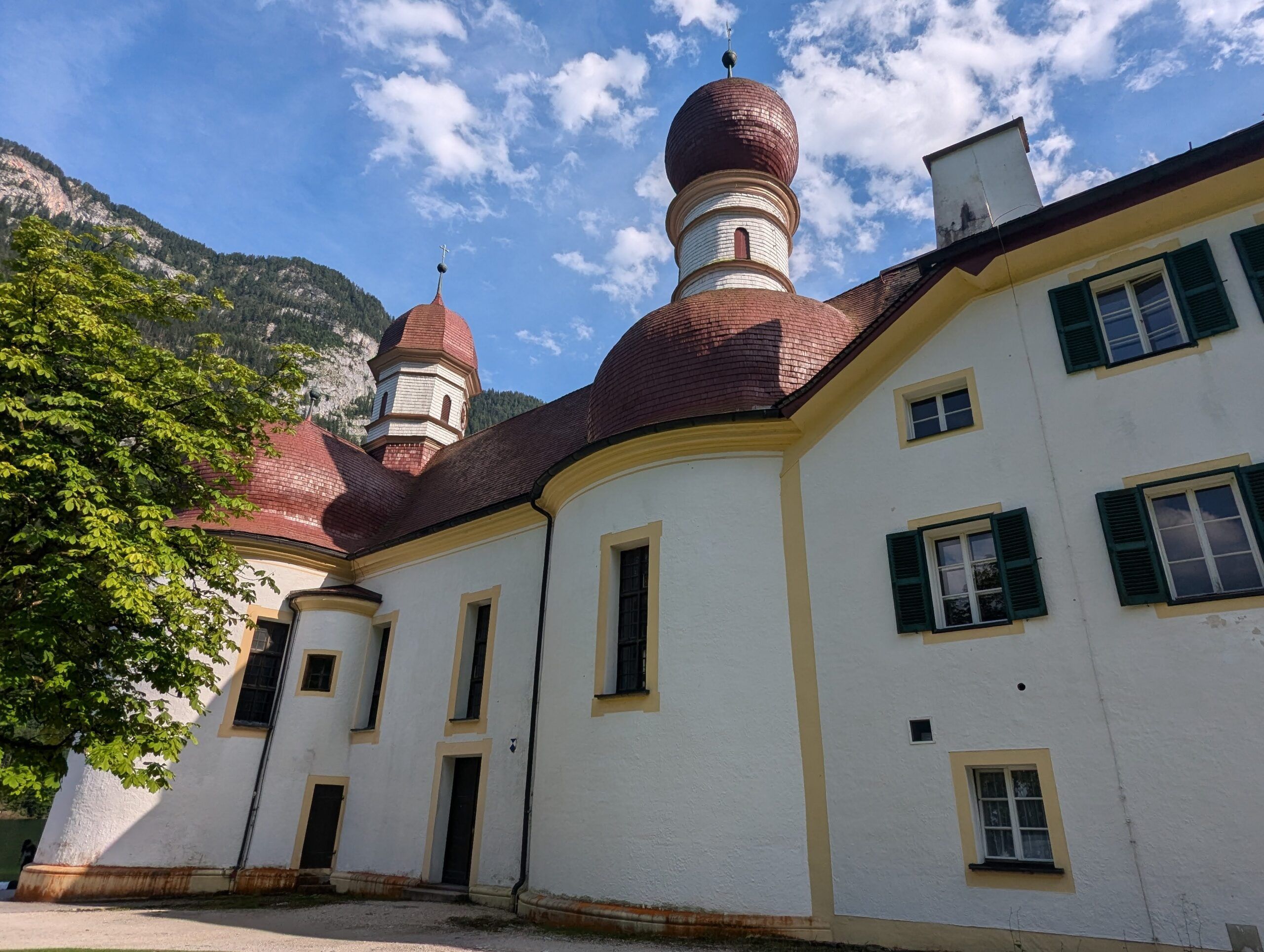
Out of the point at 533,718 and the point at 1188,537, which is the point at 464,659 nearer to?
the point at 533,718

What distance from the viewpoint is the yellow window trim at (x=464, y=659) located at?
13.3 meters

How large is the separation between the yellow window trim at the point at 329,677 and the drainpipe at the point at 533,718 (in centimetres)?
541

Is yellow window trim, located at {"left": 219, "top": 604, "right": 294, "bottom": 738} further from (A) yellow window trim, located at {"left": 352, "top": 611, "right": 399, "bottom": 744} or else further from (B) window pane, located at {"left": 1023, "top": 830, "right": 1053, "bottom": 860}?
(B) window pane, located at {"left": 1023, "top": 830, "right": 1053, "bottom": 860}

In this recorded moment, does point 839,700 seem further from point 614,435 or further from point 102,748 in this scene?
point 102,748

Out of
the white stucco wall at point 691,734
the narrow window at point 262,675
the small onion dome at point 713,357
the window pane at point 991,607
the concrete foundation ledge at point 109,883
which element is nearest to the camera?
the window pane at point 991,607

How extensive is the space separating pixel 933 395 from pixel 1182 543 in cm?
304

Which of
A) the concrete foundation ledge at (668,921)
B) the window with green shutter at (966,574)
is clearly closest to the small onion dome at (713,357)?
the window with green shutter at (966,574)

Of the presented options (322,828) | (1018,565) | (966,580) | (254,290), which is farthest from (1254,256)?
(254,290)

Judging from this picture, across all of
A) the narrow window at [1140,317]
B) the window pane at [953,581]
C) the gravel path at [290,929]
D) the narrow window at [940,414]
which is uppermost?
the narrow window at [1140,317]

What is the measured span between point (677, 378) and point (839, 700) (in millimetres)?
4908

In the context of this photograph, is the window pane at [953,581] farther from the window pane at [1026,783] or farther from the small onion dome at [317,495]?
the small onion dome at [317,495]

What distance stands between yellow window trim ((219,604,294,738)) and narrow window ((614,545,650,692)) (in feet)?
25.3

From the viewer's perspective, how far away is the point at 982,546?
8.45 meters

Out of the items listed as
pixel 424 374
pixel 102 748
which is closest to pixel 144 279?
pixel 102 748
